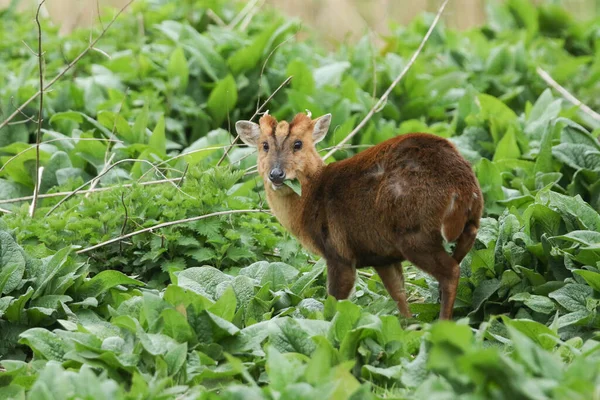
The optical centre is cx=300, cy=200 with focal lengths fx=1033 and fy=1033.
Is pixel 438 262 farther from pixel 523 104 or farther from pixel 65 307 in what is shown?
pixel 523 104

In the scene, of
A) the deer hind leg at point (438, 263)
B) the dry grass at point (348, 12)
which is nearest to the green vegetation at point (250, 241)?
the deer hind leg at point (438, 263)

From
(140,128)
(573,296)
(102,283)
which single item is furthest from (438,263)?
(140,128)

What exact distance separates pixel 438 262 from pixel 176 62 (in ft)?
17.8

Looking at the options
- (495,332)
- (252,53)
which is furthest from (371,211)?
(252,53)

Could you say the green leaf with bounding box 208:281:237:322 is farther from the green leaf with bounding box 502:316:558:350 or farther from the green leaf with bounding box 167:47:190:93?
the green leaf with bounding box 167:47:190:93

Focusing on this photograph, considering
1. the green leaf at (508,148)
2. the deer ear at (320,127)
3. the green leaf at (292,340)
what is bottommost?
the green leaf at (508,148)

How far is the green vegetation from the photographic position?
15.8 ft

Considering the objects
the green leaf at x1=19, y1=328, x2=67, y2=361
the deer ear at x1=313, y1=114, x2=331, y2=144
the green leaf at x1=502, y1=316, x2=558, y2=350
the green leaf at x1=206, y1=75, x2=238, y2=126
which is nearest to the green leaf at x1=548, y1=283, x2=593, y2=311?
the green leaf at x1=502, y1=316, x2=558, y2=350

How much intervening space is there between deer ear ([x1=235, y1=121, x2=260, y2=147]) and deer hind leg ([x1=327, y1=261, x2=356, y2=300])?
3.90 ft

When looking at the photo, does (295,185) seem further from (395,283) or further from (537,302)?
(537,302)

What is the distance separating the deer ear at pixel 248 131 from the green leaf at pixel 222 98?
10.5 feet

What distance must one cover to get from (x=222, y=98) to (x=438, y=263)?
16.1 feet

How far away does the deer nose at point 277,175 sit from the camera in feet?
21.2

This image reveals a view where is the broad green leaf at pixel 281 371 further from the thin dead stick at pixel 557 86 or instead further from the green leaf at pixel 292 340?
the thin dead stick at pixel 557 86
